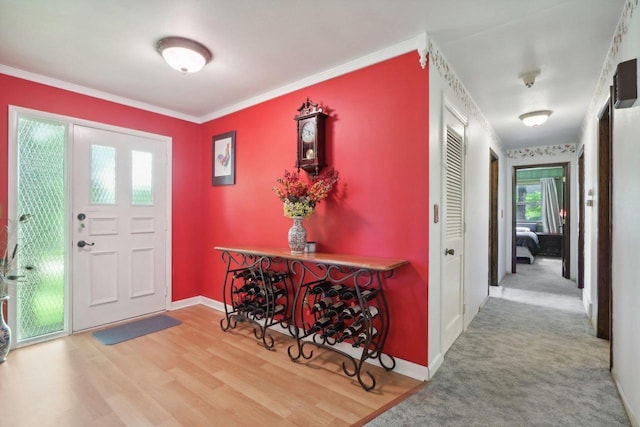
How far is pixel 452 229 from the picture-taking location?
2670mm

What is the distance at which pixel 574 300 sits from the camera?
13.7 feet

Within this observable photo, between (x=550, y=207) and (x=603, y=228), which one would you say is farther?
(x=550, y=207)

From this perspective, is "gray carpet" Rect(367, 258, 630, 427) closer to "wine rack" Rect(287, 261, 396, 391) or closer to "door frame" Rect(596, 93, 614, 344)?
"door frame" Rect(596, 93, 614, 344)

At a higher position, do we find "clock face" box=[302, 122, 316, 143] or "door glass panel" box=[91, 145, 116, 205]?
"clock face" box=[302, 122, 316, 143]

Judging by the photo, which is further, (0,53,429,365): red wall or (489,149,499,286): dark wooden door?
(489,149,499,286): dark wooden door

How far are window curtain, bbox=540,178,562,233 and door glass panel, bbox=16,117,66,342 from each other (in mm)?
10661

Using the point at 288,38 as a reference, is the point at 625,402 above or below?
below

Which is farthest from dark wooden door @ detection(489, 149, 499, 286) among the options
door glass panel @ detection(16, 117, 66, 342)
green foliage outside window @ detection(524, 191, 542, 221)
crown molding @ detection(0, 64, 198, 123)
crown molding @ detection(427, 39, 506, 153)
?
door glass panel @ detection(16, 117, 66, 342)

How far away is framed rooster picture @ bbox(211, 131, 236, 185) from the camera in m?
3.59

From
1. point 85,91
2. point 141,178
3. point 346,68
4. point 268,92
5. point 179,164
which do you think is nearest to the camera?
point 346,68

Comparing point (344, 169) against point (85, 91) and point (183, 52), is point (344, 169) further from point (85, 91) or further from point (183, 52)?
point (85, 91)

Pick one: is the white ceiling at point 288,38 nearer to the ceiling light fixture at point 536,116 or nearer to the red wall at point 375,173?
the red wall at point 375,173

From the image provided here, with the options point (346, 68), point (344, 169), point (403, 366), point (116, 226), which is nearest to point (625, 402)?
point (403, 366)

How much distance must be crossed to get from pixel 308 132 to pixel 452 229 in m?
1.53
